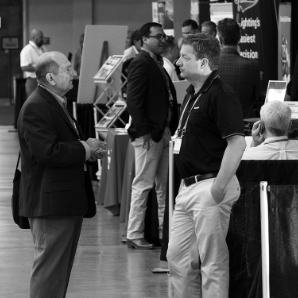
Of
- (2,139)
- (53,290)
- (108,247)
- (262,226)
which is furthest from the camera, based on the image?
(2,139)

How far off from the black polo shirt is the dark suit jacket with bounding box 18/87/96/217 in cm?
56

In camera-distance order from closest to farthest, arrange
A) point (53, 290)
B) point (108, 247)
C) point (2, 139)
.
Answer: point (53, 290)
point (108, 247)
point (2, 139)

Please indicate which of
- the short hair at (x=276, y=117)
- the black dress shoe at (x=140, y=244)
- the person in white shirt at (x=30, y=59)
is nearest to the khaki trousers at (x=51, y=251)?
the short hair at (x=276, y=117)

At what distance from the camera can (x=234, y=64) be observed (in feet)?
22.5

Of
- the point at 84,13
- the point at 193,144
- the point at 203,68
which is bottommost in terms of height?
the point at 193,144

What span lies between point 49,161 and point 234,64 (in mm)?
3198

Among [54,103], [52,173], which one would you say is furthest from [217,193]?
[54,103]

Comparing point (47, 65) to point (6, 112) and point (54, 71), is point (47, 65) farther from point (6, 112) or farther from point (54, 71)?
point (6, 112)

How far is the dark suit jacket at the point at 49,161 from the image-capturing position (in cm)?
402

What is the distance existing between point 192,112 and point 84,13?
18.1 meters

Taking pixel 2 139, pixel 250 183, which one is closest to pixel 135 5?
pixel 2 139

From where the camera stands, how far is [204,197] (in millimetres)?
4031

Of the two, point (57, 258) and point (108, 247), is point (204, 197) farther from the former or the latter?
point (108, 247)

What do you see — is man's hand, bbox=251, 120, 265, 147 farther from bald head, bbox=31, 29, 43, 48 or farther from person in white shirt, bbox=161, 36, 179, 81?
bald head, bbox=31, 29, 43, 48
